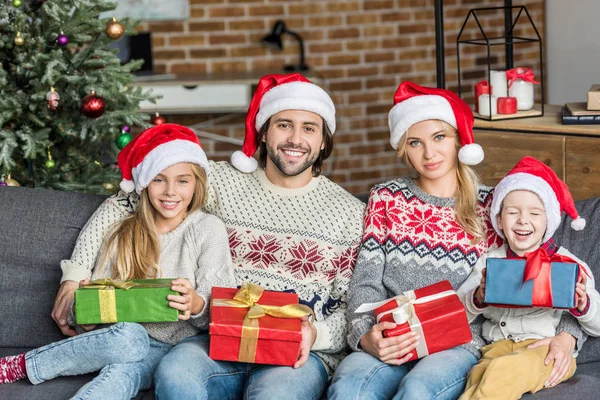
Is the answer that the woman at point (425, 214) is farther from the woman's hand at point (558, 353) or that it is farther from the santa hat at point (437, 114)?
the woman's hand at point (558, 353)

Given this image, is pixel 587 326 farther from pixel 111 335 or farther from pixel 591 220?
pixel 111 335

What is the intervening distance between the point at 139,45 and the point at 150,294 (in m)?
3.07

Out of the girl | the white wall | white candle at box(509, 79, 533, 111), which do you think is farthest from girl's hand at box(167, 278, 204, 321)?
the white wall

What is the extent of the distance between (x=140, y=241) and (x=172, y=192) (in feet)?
0.55

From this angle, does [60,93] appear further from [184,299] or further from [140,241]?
[184,299]

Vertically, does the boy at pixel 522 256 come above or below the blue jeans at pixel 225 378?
above

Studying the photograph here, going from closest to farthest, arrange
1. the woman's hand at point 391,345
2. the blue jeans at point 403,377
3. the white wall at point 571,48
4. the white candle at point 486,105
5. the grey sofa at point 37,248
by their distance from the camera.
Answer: the blue jeans at point 403,377 < the woman's hand at point 391,345 < the grey sofa at point 37,248 < the white candle at point 486,105 < the white wall at point 571,48

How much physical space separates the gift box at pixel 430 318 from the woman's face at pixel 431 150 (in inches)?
15.4

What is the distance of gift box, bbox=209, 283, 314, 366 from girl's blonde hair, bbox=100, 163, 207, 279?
1.05 ft

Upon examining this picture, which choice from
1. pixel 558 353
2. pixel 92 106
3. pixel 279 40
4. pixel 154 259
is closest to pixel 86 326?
pixel 154 259

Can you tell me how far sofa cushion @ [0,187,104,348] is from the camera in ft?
9.02

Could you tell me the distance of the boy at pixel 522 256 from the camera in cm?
230

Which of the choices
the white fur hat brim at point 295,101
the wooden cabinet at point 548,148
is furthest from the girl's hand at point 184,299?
the wooden cabinet at point 548,148

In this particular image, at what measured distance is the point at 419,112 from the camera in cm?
262
